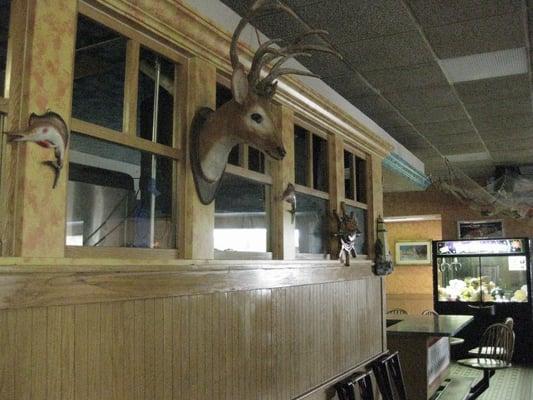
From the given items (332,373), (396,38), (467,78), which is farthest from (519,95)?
(332,373)

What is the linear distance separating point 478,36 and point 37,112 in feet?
10.2

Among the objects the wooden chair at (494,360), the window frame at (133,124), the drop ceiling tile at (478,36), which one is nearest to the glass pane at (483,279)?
the wooden chair at (494,360)

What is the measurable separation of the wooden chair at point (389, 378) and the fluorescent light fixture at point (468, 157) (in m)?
4.52

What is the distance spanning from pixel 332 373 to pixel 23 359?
252cm

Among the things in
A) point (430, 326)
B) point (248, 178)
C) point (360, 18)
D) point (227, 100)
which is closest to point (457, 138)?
point (430, 326)

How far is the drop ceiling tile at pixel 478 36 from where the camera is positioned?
3.57 metres

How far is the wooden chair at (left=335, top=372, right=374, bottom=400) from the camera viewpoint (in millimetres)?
3660

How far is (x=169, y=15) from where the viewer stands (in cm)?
230

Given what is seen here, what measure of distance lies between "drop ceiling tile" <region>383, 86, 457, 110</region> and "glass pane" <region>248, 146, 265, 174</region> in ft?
7.16

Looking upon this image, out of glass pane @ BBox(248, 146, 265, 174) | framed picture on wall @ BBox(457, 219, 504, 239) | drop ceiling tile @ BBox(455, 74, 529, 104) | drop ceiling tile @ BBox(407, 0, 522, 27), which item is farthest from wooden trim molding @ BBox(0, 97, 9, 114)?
framed picture on wall @ BBox(457, 219, 504, 239)

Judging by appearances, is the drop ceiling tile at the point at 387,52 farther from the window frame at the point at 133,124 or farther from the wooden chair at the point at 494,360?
the wooden chair at the point at 494,360

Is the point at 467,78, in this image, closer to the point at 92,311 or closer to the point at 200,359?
the point at 200,359

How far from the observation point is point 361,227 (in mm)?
4773

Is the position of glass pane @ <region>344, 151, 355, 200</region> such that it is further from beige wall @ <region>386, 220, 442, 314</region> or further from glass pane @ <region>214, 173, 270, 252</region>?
beige wall @ <region>386, 220, 442, 314</region>
